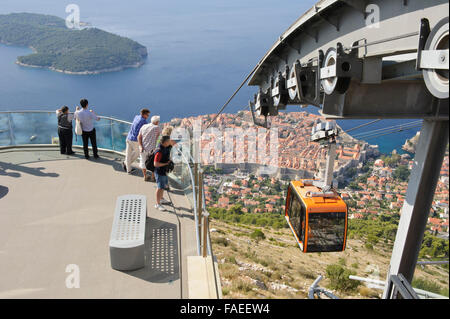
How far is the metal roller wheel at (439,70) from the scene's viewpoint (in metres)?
2.70

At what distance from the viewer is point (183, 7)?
19750 cm

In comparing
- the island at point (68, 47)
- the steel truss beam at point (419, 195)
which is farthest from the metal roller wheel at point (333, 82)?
the island at point (68, 47)

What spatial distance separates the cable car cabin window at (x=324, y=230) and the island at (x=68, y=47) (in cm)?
10043

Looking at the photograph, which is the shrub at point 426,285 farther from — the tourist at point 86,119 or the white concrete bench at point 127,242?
the tourist at point 86,119

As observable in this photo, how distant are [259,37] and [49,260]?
13804 cm

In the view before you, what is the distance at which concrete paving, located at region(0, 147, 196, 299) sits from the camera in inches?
171

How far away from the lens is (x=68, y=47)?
10156 centimetres

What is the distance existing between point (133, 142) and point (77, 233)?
2.44 m

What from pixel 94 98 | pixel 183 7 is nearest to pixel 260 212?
pixel 94 98

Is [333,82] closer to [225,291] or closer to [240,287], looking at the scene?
[225,291]

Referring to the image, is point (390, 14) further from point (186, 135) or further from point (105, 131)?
point (105, 131)

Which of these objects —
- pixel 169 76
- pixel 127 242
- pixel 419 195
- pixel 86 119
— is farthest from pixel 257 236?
pixel 169 76

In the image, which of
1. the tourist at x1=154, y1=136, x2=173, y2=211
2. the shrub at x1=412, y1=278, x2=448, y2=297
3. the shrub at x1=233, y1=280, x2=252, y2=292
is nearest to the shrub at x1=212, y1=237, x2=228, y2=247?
the shrub at x1=233, y1=280, x2=252, y2=292

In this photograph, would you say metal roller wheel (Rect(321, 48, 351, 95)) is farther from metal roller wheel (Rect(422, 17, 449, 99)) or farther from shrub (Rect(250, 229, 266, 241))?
shrub (Rect(250, 229, 266, 241))
